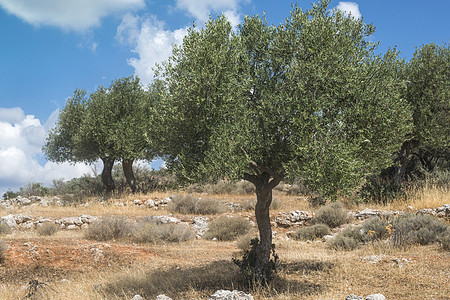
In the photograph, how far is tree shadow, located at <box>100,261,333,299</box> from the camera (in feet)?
32.0

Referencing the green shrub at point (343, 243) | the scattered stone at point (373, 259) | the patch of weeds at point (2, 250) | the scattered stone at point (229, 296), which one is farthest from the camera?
the green shrub at point (343, 243)

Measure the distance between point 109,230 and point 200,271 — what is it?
27.4ft

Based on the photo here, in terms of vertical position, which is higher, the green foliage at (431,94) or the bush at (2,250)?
the green foliage at (431,94)

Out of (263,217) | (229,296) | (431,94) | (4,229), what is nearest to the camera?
(229,296)

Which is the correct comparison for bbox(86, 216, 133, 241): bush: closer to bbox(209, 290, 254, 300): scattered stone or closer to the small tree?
bbox(209, 290, 254, 300): scattered stone

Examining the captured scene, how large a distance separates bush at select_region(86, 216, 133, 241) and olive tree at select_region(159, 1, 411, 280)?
958 centimetres

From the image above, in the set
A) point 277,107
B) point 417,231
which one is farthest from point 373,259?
point 277,107

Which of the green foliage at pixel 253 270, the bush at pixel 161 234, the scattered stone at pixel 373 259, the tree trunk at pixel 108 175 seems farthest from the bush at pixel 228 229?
the tree trunk at pixel 108 175

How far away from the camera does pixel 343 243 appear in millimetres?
15109

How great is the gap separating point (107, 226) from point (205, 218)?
6.50 m

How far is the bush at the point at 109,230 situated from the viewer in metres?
18.1

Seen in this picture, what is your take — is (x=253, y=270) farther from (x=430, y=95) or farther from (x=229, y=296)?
(x=430, y=95)

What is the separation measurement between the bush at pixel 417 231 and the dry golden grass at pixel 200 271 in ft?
1.76

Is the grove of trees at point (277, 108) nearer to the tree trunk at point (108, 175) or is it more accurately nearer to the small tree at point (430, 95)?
the small tree at point (430, 95)
